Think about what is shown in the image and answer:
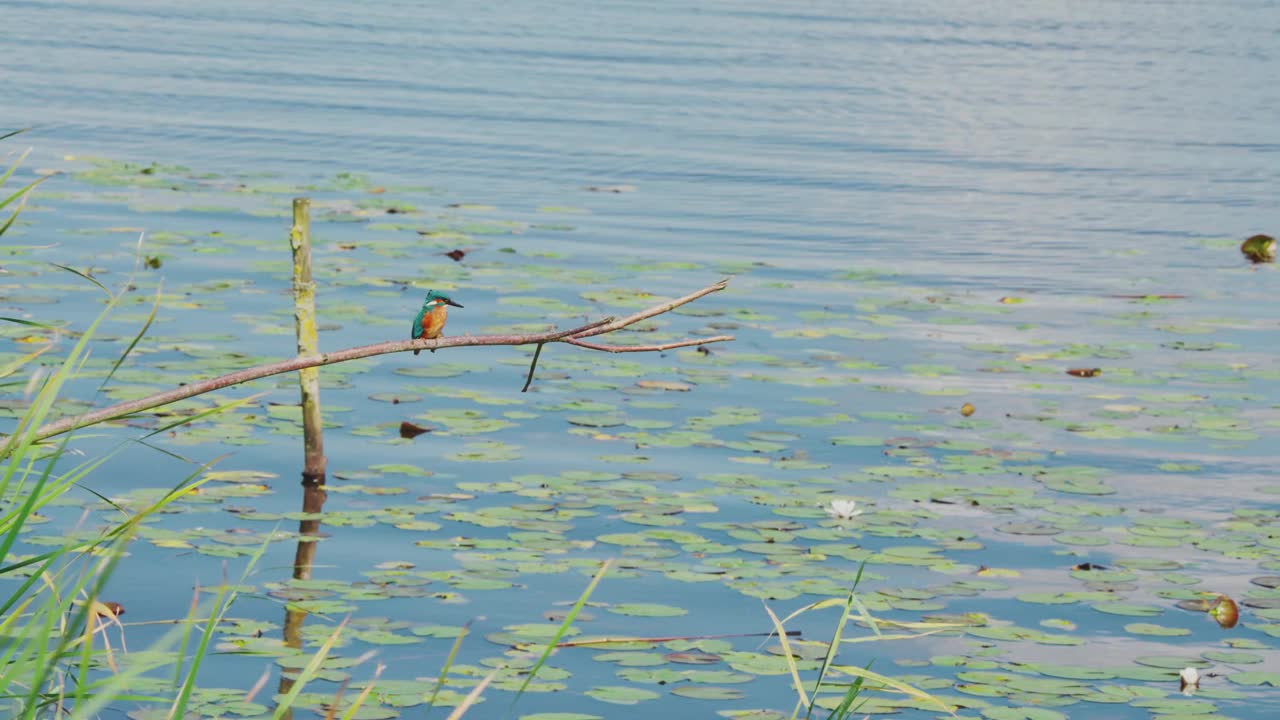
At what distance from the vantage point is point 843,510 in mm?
6883

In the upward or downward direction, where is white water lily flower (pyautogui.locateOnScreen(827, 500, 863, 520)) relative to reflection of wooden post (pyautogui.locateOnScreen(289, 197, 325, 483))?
downward

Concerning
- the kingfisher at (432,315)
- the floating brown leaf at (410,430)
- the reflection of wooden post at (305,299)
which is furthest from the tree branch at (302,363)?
the floating brown leaf at (410,430)

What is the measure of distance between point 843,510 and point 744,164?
1175 cm

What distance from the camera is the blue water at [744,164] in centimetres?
802

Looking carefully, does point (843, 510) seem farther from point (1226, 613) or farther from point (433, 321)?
point (433, 321)

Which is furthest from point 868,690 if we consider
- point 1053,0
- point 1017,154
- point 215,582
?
point 1053,0

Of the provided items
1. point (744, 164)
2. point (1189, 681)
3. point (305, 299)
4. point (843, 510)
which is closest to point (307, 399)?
point (305, 299)

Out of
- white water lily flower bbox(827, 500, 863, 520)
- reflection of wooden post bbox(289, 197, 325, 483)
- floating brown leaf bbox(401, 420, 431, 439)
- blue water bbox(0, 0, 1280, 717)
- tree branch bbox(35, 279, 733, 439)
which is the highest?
tree branch bbox(35, 279, 733, 439)

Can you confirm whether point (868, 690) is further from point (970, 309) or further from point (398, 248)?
point (398, 248)

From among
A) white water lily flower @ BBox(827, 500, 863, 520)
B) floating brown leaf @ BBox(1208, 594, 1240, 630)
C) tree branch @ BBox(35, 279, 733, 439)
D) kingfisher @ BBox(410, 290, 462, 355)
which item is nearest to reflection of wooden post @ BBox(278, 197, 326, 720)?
kingfisher @ BBox(410, 290, 462, 355)

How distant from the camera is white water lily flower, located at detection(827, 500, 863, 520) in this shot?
6855 millimetres

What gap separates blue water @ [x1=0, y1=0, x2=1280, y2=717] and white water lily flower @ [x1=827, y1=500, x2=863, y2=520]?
238 mm

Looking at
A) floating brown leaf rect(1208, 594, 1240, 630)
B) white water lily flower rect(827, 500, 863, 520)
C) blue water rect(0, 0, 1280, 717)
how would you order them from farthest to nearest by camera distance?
blue water rect(0, 0, 1280, 717) → white water lily flower rect(827, 500, 863, 520) → floating brown leaf rect(1208, 594, 1240, 630)

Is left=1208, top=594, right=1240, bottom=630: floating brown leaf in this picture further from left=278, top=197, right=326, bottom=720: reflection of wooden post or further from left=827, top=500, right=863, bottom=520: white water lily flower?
left=278, top=197, right=326, bottom=720: reflection of wooden post
